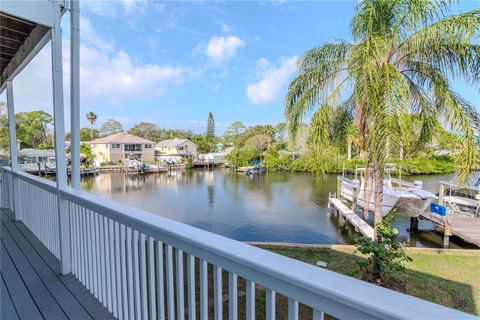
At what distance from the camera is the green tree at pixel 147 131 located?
2133 inches

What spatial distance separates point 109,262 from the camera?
1.91m

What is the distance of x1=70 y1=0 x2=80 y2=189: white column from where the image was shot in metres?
2.40

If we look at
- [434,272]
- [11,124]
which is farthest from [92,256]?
[434,272]

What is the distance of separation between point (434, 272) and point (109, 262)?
5664 mm

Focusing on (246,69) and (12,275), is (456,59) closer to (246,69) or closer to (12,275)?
(12,275)

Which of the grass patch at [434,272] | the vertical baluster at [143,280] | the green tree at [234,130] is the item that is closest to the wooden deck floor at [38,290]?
the vertical baluster at [143,280]

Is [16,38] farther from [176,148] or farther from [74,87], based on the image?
[176,148]

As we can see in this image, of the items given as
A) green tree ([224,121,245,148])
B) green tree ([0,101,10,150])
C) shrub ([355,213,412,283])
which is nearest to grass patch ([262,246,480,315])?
shrub ([355,213,412,283])

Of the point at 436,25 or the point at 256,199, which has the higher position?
the point at 436,25

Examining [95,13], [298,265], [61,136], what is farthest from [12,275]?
[95,13]

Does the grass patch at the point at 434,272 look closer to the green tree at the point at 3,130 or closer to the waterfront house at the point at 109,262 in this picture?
the waterfront house at the point at 109,262

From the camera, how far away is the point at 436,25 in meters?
4.53

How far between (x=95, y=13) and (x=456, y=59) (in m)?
6.15

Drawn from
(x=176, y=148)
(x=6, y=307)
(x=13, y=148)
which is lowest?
(x=6, y=307)
